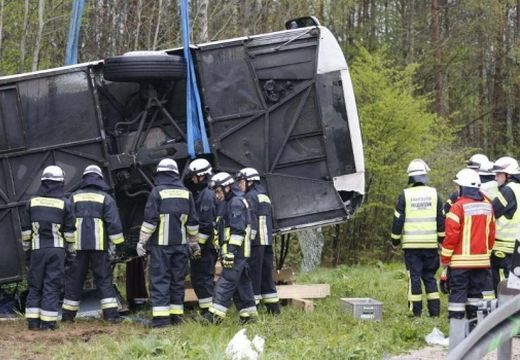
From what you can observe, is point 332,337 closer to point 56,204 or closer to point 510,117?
point 56,204

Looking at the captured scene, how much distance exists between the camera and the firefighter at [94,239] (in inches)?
357

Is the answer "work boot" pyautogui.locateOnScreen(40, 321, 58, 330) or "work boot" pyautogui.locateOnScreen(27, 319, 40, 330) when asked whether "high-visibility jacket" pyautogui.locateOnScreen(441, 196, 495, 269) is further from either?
"work boot" pyautogui.locateOnScreen(27, 319, 40, 330)

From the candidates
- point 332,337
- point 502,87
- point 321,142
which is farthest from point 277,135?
point 502,87

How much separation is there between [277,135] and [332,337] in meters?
2.86

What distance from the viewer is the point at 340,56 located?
9812mm

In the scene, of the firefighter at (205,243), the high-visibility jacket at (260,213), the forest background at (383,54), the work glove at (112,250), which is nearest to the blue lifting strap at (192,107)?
the firefighter at (205,243)

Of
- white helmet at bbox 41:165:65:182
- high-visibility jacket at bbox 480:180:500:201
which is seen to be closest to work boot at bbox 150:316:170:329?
white helmet at bbox 41:165:65:182

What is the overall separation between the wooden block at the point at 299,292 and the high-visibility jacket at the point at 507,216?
2.34 meters

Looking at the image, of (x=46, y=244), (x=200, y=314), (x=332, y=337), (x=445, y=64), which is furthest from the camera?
(x=445, y=64)

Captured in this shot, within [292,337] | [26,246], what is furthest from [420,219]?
[26,246]

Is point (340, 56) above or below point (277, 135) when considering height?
above

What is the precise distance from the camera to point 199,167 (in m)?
9.43

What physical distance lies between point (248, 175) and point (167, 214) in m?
1.05

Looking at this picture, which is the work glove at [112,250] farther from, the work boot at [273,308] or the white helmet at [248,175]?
the work boot at [273,308]
